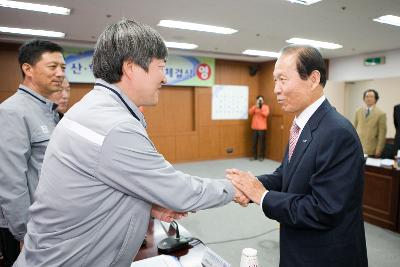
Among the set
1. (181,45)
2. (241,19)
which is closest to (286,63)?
(241,19)

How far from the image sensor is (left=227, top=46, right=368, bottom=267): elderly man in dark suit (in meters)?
1.06

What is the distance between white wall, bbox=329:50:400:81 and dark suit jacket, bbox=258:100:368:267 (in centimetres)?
664

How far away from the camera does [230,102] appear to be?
8398mm

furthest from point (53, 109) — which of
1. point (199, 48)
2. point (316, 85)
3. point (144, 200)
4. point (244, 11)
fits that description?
point (199, 48)

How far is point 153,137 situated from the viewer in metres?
7.46

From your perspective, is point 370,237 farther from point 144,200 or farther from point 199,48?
point 199,48

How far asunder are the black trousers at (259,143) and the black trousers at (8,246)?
7.03 metres

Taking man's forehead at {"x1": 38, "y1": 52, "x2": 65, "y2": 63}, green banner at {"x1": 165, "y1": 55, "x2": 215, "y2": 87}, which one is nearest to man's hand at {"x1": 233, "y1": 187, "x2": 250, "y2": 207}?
man's forehead at {"x1": 38, "y1": 52, "x2": 65, "y2": 63}

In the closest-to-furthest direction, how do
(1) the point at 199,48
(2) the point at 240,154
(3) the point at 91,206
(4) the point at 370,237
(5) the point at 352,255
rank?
(3) the point at 91,206, (5) the point at 352,255, (4) the point at 370,237, (1) the point at 199,48, (2) the point at 240,154

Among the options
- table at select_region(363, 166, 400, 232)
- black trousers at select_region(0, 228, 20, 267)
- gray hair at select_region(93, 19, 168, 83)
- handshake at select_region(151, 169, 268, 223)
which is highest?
gray hair at select_region(93, 19, 168, 83)

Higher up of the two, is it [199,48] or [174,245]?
[199,48]

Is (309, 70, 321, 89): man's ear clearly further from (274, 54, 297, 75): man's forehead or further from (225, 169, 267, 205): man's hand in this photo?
(225, 169, 267, 205): man's hand

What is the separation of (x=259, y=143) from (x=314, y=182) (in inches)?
293

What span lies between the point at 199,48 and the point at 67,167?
6.27 metres
